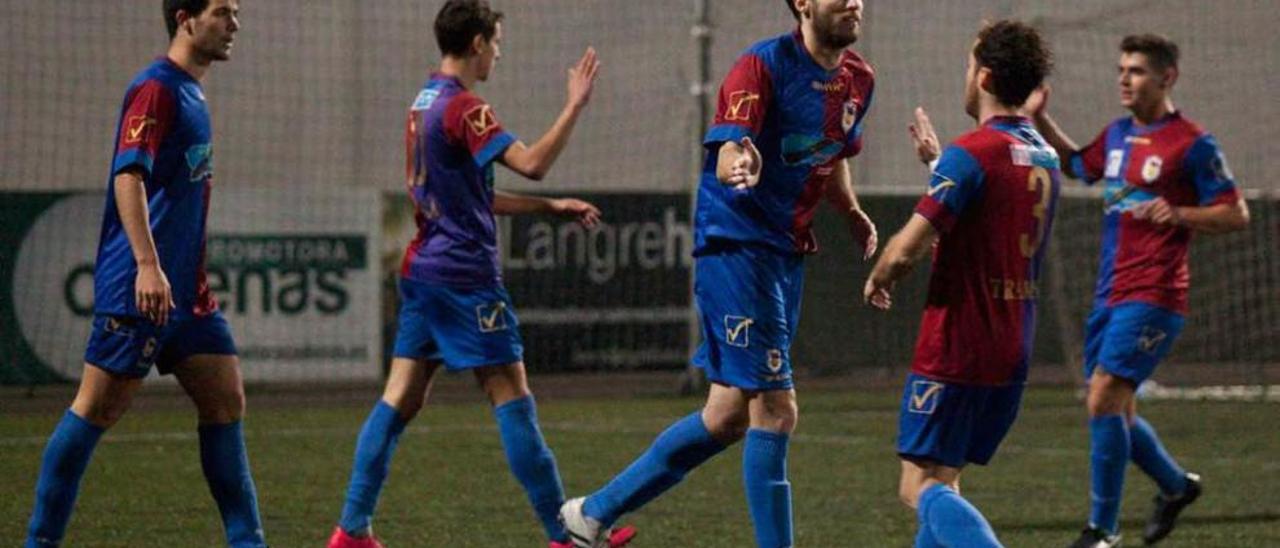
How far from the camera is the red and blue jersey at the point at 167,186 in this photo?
622 centimetres

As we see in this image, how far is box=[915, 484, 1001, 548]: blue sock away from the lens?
5.74 meters

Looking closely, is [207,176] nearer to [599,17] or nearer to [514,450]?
[514,450]

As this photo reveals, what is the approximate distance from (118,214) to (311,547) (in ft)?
6.44

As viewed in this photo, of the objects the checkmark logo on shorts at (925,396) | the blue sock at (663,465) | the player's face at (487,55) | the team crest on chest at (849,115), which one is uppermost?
the player's face at (487,55)

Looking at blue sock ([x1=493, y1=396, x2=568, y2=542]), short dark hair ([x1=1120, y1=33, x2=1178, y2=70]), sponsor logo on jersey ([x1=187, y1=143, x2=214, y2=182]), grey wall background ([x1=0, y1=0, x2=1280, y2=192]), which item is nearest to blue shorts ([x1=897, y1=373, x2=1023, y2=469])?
blue sock ([x1=493, y1=396, x2=568, y2=542])

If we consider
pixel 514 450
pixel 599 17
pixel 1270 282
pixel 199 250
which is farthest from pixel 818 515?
pixel 599 17

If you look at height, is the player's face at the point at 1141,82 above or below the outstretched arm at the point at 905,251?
above

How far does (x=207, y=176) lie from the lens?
21.1 ft

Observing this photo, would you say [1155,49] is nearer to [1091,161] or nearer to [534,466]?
[1091,161]

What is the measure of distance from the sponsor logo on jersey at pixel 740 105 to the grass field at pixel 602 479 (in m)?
2.21

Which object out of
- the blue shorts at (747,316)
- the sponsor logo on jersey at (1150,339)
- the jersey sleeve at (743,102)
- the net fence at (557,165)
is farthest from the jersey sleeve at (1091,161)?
the net fence at (557,165)

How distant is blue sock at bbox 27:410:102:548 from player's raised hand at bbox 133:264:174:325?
50cm

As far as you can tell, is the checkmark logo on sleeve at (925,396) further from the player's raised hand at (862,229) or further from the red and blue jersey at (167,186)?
the red and blue jersey at (167,186)

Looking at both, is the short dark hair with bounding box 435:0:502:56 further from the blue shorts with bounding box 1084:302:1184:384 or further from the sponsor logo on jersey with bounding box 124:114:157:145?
the blue shorts with bounding box 1084:302:1184:384
